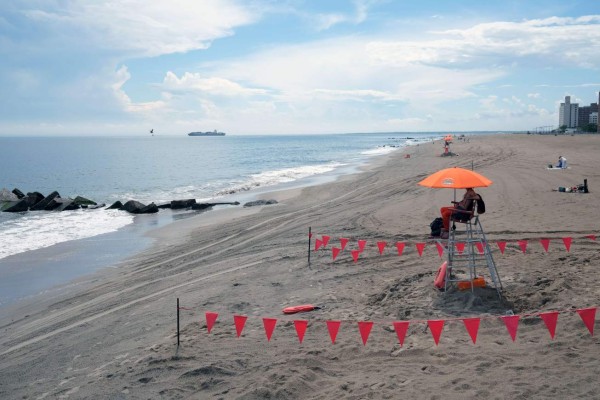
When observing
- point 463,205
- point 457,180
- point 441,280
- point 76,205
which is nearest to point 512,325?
point 441,280

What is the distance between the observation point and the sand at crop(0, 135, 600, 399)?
19.0 feet

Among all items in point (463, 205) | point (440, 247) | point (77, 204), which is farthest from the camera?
point (77, 204)

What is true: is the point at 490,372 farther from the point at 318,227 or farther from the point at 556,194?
the point at 556,194

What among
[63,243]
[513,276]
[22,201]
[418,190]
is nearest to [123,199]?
[22,201]

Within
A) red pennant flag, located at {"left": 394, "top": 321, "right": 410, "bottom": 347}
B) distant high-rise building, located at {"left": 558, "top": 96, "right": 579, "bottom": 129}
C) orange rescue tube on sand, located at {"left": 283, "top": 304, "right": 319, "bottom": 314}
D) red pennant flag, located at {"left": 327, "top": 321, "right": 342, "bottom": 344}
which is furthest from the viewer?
distant high-rise building, located at {"left": 558, "top": 96, "right": 579, "bottom": 129}

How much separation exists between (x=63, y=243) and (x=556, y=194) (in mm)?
19110

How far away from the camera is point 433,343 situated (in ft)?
21.7

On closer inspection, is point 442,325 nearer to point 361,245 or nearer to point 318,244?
point 361,245

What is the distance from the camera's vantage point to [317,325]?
763 centimetres

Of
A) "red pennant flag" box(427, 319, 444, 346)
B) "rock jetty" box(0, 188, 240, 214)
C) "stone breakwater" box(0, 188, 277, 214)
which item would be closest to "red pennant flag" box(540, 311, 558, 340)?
"red pennant flag" box(427, 319, 444, 346)

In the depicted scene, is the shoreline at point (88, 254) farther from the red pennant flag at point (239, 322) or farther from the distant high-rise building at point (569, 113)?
the distant high-rise building at point (569, 113)

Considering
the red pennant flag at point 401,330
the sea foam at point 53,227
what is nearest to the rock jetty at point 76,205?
the sea foam at point 53,227

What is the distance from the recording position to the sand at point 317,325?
5781 millimetres

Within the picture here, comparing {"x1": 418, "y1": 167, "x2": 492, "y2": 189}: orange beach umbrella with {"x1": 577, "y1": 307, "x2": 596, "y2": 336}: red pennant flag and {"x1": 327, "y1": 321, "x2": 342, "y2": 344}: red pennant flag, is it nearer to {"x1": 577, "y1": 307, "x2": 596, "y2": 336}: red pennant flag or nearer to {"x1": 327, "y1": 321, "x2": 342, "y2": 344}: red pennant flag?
{"x1": 577, "y1": 307, "x2": 596, "y2": 336}: red pennant flag
